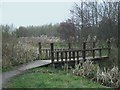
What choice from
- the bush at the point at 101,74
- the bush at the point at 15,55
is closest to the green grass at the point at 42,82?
the bush at the point at 101,74

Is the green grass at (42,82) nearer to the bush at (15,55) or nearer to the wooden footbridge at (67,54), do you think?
the bush at (15,55)

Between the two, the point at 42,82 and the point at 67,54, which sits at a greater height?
the point at 67,54

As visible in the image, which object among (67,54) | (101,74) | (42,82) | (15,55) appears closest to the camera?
(42,82)

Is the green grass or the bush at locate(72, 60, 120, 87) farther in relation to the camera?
the bush at locate(72, 60, 120, 87)

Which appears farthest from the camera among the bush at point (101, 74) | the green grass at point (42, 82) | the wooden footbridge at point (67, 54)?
the wooden footbridge at point (67, 54)

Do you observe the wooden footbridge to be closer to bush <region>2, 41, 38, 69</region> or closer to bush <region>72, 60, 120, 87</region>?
bush <region>2, 41, 38, 69</region>

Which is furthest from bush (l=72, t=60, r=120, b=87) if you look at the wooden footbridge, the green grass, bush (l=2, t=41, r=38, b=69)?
bush (l=2, t=41, r=38, b=69)

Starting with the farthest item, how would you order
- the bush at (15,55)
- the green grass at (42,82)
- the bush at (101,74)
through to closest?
the bush at (15,55), the bush at (101,74), the green grass at (42,82)

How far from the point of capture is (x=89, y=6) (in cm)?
3331

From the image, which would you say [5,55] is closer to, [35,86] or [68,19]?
[35,86]

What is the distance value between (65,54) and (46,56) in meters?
2.41

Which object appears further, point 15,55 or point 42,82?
point 15,55

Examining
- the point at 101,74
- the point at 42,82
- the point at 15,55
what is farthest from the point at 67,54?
the point at 42,82

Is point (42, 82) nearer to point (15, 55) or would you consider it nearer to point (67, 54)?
point (15, 55)
